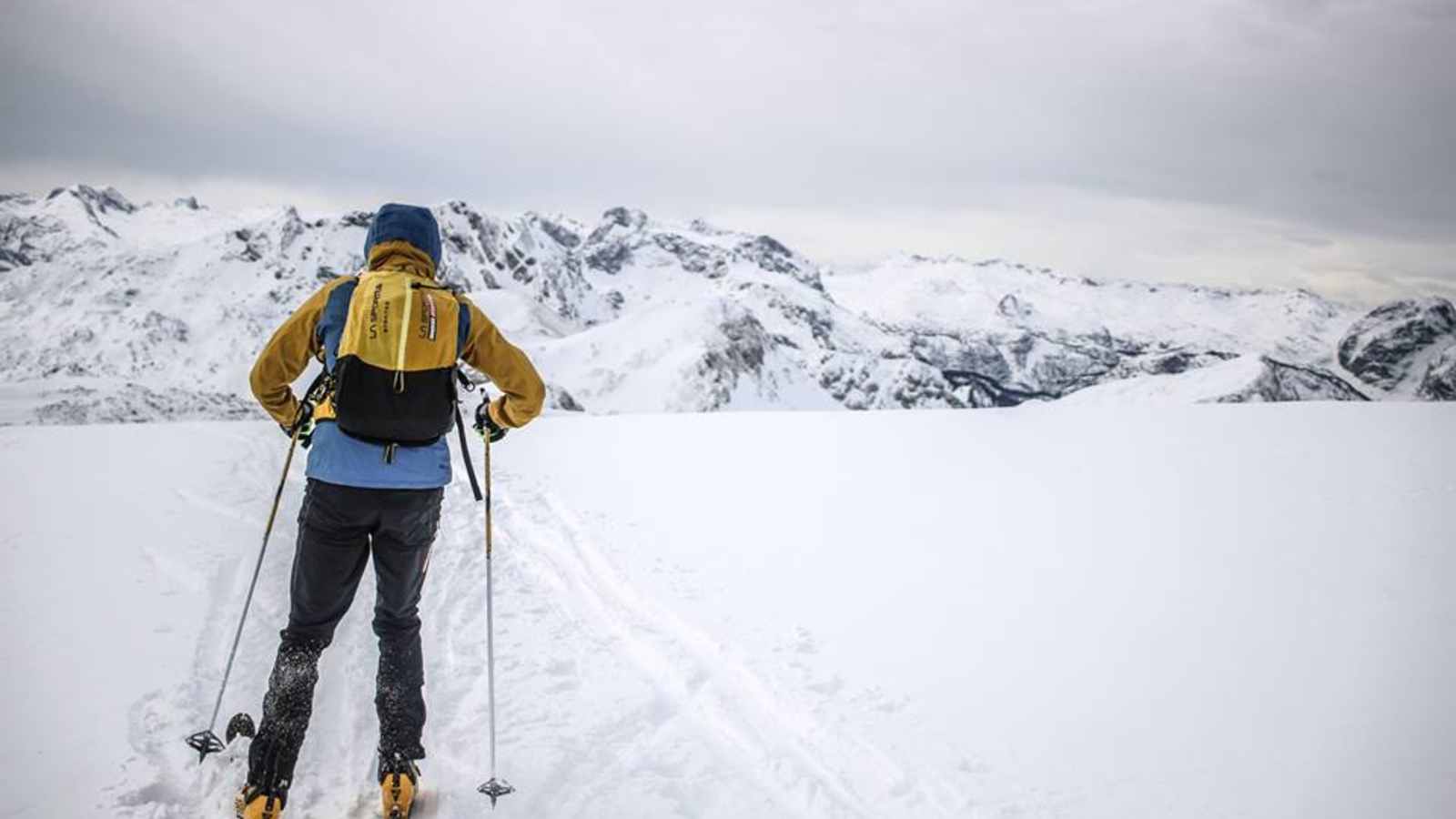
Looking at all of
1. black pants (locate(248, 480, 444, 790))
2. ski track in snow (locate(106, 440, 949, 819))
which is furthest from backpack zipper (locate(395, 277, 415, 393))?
ski track in snow (locate(106, 440, 949, 819))

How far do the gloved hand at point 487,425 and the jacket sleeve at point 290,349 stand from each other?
3.48ft

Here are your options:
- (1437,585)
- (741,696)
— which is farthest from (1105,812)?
(1437,585)

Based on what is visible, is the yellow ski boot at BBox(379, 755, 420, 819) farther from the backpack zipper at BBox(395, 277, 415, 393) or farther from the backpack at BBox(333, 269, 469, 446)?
the backpack zipper at BBox(395, 277, 415, 393)

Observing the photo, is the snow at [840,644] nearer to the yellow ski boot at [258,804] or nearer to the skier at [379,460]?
the yellow ski boot at [258,804]

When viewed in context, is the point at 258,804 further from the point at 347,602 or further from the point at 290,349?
the point at 290,349

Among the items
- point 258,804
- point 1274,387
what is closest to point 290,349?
point 258,804

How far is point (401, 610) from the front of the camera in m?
4.54

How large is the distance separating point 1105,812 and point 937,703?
1.42 m

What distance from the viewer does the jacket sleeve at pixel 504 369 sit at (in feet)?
14.6

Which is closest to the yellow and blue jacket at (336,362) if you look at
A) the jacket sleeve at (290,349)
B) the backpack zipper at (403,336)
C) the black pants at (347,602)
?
the jacket sleeve at (290,349)

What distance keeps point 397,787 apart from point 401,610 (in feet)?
3.05

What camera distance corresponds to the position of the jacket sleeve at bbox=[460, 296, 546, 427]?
4461 mm

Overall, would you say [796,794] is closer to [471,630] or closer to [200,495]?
[471,630]

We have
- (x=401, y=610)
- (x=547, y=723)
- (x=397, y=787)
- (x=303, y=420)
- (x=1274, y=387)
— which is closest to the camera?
(x=397, y=787)
